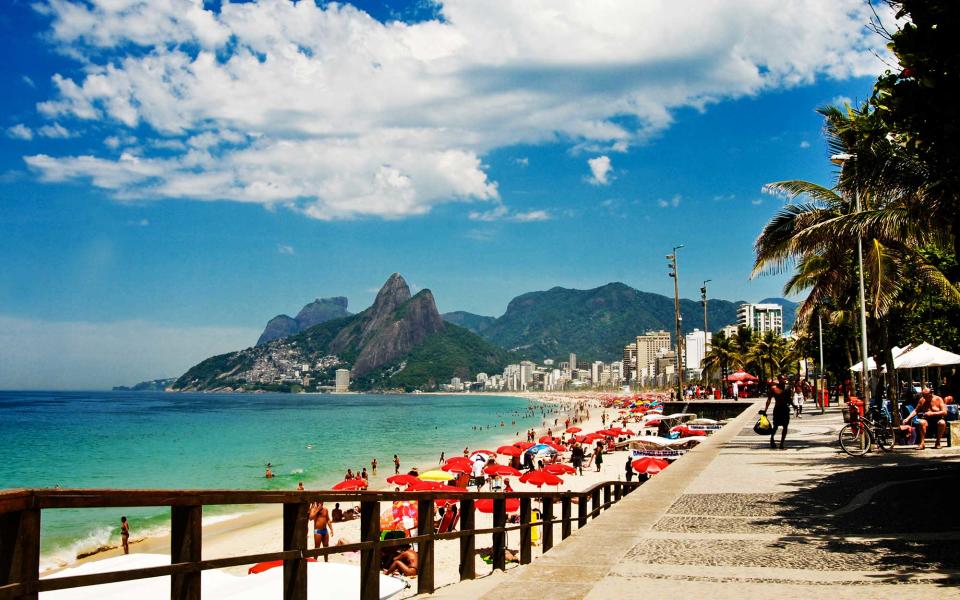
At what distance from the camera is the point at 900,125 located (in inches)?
313

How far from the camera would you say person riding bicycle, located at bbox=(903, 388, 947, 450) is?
15.9 m

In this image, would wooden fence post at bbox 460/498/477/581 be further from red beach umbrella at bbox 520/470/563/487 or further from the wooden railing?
red beach umbrella at bbox 520/470/563/487

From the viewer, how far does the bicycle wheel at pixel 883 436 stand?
1605 centimetres

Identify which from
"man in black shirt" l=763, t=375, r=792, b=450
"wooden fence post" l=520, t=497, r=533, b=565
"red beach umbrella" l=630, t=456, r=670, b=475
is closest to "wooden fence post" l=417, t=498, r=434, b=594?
"wooden fence post" l=520, t=497, r=533, b=565

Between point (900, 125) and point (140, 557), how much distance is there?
8167 mm

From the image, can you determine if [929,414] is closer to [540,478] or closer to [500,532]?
[540,478]

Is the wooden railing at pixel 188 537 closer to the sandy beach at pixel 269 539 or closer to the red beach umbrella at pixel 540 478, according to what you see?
the sandy beach at pixel 269 539

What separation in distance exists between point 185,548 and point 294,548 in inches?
39.3

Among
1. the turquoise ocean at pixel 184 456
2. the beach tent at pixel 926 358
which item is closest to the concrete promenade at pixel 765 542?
the beach tent at pixel 926 358

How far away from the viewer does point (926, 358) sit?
1983 centimetres

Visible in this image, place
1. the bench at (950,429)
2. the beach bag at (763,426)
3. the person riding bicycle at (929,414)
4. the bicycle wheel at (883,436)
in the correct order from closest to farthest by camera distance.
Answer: the person riding bicycle at (929,414)
the bicycle wheel at (883,436)
the bench at (950,429)
the beach bag at (763,426)

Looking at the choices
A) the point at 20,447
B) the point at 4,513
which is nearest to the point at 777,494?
the point at 4,513

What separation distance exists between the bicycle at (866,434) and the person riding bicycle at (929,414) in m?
0.58

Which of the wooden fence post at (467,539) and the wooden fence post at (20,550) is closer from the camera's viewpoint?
the wooden fence post at (20,550)
